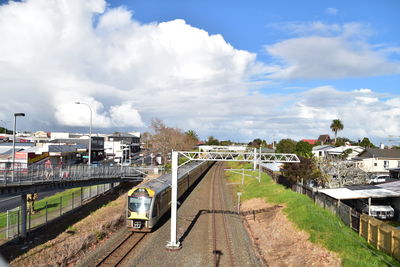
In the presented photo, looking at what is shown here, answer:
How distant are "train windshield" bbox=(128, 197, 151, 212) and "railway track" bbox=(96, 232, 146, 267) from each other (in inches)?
72.2

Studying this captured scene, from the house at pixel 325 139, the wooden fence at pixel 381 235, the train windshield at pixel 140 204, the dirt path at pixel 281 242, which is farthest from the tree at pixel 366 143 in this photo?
the train windshield at pixel 140 204

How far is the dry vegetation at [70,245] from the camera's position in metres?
17.8

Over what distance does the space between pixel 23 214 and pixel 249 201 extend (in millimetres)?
24832

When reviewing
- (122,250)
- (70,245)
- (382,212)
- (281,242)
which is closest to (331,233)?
(281,242)

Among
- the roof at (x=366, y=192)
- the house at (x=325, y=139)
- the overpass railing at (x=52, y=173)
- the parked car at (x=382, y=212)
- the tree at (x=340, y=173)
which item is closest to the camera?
the overpass railing at (x=52, y=173)

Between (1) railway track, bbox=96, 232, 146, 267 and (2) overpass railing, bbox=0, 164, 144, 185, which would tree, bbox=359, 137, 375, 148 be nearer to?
(2) overpass railing, bbox=0, 164, 144, 185

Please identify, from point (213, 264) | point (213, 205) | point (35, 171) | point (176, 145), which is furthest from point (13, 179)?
point (176, 145)

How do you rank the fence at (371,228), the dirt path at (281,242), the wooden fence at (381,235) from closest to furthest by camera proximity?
1. the wooden fence at (381,235)
2. the fence at (371,228)
3. the dirt path at (281,242)

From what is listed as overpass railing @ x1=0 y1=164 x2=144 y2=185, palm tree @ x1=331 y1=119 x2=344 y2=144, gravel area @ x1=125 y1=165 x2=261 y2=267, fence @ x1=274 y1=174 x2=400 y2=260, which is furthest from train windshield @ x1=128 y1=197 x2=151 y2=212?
palm tree @ x1=331 y1=119 x2=344 y2=144

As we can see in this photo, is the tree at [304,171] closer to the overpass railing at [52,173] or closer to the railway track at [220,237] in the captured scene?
the railway track at [220,237]

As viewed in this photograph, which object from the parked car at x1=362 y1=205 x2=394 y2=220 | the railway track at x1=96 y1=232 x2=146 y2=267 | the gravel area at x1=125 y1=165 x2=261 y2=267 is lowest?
the gravel area at x1=125 y1=165 x2=261 y2=267

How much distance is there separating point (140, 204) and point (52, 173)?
28.7ft

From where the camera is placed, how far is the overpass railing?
876 inches

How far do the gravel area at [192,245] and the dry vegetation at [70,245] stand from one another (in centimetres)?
331
